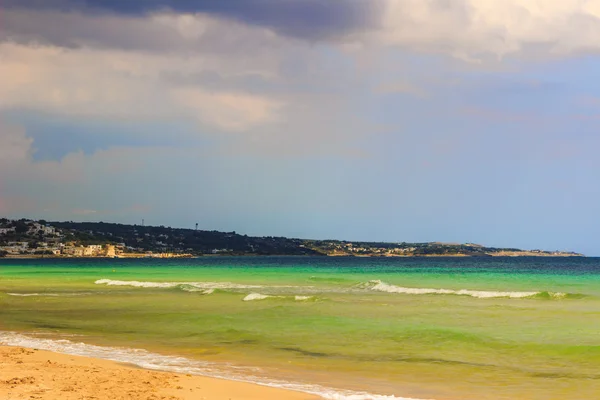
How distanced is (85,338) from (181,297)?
1742cm

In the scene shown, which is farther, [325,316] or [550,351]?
[325,316]

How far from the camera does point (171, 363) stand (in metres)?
15.8

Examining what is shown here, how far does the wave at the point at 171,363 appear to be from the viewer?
12.7 m

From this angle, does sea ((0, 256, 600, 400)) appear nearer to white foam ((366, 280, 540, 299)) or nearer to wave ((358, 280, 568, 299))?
wave ((358, 280, 568, 299))

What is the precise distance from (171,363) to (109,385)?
3305 mm

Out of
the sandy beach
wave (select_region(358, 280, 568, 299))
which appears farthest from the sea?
wave (select_region(358, 280, 568, 299))

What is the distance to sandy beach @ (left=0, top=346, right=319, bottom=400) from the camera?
459 inches

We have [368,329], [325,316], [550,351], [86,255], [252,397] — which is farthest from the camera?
[86,255]

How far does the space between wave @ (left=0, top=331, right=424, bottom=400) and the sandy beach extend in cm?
54

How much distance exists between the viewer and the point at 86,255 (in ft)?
597

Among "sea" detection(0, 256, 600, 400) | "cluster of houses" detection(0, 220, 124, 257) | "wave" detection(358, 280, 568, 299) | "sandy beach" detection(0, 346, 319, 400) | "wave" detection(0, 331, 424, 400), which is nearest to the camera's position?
"sandy beach" detection(0, 346, 319, 400)

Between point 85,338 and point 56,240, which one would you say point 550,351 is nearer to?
point 85,338

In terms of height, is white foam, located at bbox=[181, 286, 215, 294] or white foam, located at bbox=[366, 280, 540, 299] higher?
white foam, located at bbox=[366, 280, 540, 299]

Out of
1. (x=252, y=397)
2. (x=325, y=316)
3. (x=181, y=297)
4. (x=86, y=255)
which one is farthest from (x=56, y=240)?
(x=252, y=397)
